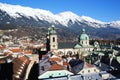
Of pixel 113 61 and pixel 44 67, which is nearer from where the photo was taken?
pixel 44 67

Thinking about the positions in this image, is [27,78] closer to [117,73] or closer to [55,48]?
[117,73]

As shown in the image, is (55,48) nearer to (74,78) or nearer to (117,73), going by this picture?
(117,73)

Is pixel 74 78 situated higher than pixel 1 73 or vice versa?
pixel 1 73

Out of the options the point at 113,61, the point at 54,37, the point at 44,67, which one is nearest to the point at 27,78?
the point at 44,67

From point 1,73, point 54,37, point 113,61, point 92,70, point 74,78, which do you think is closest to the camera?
point 1,73

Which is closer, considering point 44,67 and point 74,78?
point 74,78

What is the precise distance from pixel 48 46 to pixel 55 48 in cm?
345

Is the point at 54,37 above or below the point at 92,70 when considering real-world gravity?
above

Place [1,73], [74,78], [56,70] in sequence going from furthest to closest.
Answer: [56,70], [74,78], [1,73]

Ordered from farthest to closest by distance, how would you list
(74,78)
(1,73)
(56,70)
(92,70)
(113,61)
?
1. (113,61)
2. (92,70)
3. (56,70)
4. (74,78)
5. (1,73)

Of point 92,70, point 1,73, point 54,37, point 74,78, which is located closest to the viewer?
point 1,73

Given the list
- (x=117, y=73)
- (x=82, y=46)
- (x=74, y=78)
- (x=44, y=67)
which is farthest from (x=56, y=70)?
(x=82, y=46)

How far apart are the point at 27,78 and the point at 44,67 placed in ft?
16.0

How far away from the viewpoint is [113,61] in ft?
291
